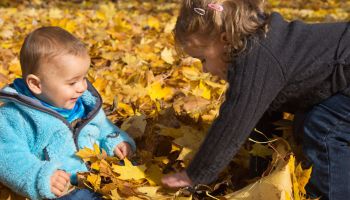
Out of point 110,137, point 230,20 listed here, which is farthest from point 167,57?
point 230,20

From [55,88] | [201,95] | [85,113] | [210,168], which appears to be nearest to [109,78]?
[201,95]

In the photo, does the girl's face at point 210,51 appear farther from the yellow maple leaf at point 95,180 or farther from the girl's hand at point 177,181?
the yellow maple leaf at point 95,180

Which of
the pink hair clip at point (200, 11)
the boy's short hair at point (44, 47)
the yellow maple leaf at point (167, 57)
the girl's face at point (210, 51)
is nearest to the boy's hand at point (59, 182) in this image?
the boy's short hair at point (44, 47)

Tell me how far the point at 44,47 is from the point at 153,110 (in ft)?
2.80

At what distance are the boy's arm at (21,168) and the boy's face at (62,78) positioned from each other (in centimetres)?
20

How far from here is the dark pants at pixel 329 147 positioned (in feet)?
5.91

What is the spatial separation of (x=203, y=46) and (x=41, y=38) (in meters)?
0.61

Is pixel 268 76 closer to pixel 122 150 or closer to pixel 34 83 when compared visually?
pixel 122 150

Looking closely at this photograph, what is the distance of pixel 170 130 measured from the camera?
217 cm

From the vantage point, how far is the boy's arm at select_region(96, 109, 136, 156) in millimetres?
2139

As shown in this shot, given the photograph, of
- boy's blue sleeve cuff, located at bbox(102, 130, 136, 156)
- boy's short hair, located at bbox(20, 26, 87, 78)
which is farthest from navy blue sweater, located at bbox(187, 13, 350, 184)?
boy's short hair, located at bbox(20, 26, 87, 78)

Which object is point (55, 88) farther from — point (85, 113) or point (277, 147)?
point (277, 147)

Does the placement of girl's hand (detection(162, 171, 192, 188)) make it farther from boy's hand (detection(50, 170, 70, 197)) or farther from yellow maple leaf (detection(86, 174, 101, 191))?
boy's hand (detection(50, 170, 70, 197))

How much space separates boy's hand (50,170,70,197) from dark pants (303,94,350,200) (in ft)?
3.00
